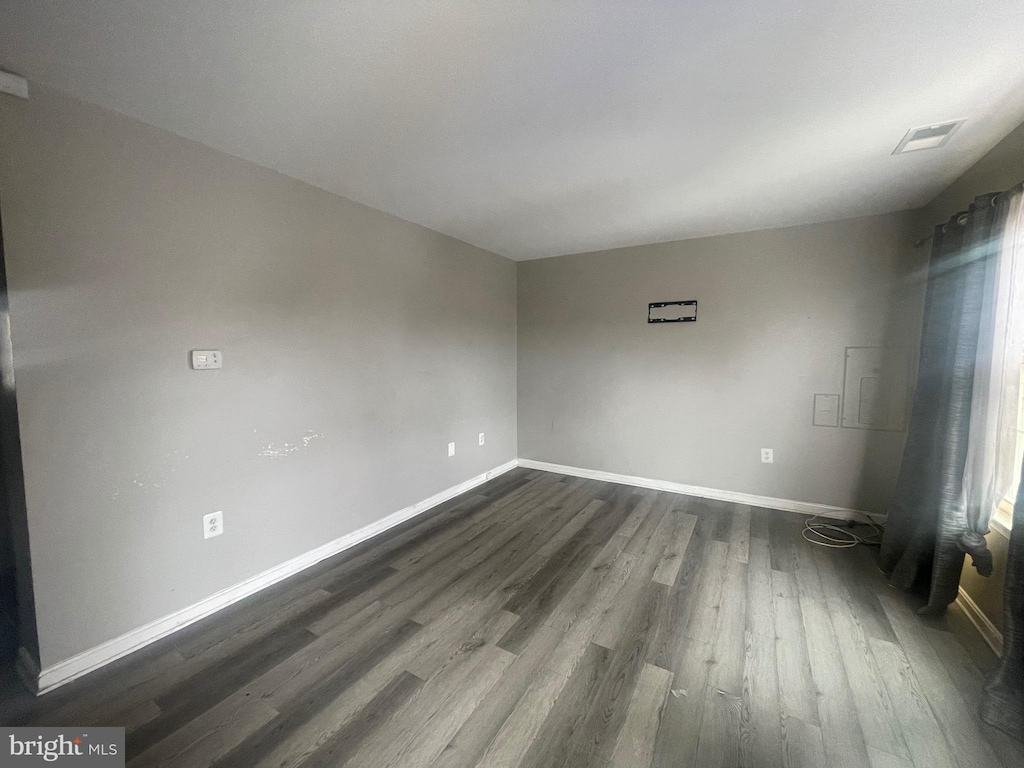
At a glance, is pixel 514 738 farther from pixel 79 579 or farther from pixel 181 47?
pixel 181 47

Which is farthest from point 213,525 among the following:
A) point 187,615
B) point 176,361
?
point 176,361

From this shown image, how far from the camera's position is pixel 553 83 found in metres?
1.41

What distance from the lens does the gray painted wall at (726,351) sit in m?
2.84

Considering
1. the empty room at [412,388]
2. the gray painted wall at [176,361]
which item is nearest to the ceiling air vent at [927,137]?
the empty room at [412,388]

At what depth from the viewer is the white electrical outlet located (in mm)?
1908

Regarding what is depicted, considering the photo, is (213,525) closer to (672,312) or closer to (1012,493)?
(672,312)

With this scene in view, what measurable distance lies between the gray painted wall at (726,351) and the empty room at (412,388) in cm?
4

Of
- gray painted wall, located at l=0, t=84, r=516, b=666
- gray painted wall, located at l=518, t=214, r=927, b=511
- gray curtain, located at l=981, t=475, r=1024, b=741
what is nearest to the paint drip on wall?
gray painted wall, located at l=0, t=84, r=516, b=666

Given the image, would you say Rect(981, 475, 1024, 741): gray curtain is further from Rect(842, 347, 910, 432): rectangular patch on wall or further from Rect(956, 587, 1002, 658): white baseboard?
Rect(842, 347, 910, 432): rectangular patch on wall

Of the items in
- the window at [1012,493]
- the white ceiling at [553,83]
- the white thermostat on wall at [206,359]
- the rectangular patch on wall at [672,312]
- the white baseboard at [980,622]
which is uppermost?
the white ceiling at [553,83]

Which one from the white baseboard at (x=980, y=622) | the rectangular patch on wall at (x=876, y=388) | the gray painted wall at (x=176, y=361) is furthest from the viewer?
the rectangular patch on wall at (x=876, y=388)

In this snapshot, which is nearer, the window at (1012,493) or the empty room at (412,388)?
the empty room at (412,388)

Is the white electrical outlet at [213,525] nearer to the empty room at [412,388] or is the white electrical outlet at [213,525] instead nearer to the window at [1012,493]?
the empty room at [412,388]

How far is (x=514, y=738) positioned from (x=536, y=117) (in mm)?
2386
